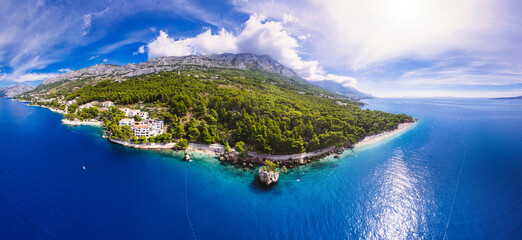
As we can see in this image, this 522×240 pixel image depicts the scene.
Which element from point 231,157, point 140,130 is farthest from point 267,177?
point 140,130

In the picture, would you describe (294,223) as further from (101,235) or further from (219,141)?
(219,141)

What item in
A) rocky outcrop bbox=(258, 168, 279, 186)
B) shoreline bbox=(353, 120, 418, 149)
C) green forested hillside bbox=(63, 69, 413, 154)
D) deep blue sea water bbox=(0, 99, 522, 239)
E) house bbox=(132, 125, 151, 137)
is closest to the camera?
deep blue sea water bbox=(0, 99, 522, 239)

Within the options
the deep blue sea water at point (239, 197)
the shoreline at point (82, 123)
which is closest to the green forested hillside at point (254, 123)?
the deep blue sea water at point (239, 197)

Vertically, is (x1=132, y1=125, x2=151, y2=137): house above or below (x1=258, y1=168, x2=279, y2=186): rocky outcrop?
above

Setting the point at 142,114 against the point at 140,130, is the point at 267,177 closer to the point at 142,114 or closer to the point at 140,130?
the point at 140,130

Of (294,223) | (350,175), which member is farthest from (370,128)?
(294,223)

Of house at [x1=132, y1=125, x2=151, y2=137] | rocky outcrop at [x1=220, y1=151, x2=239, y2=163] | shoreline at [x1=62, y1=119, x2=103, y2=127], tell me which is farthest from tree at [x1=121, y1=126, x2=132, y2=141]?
rocky outcrop at [x1=220, y1=151, x2=239, y2=163]

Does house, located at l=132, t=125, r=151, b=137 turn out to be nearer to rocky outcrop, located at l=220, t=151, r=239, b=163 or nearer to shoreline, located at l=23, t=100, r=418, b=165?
shoreline, located at l=23, t=100, r=418, b=165

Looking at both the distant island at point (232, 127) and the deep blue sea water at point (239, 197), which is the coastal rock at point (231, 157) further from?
the deep blue sea water at point (239, 197)
